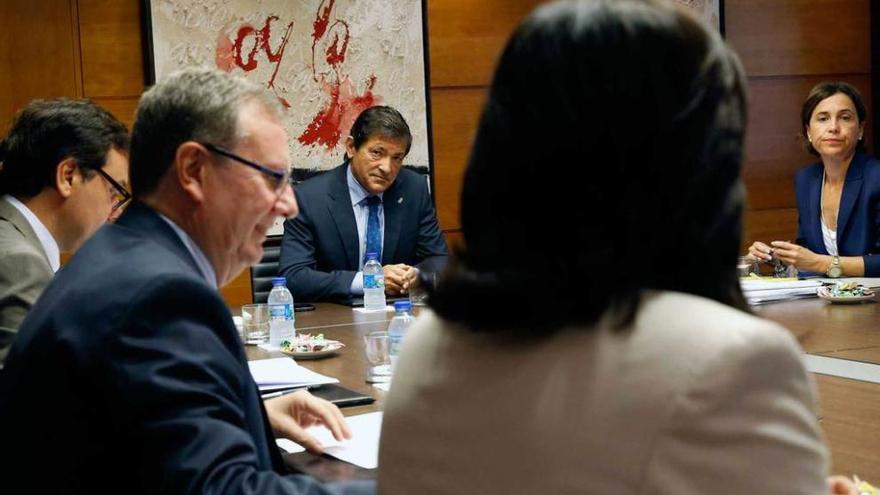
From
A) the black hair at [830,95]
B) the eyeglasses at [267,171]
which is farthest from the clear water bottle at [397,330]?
the black hair at [830,95]

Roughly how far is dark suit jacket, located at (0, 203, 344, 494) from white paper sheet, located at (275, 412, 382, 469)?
34 centimetres

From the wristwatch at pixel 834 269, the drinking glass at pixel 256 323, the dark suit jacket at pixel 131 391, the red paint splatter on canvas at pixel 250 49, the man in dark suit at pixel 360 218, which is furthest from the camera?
the red paint splatter on canvas at pixel 250 49

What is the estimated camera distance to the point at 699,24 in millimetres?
974

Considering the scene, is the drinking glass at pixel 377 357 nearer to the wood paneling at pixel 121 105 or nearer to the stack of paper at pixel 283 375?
the stack of paper at pixel 283 375

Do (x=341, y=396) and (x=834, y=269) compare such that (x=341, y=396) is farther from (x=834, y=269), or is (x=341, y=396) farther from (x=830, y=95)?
(x=830, y=95)

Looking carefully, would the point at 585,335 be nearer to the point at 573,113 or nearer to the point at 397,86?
the point at 573,113

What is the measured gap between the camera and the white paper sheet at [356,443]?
1.93m

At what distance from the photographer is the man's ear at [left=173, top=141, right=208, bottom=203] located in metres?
1.79

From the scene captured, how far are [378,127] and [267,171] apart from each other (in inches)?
113

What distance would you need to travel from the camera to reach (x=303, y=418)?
2102mm

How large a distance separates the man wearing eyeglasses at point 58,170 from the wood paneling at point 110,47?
10.1 ft

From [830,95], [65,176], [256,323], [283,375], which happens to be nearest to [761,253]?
[830,95]

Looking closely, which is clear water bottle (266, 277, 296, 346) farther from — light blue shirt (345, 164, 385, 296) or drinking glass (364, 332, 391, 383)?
light blue shirt (345, 164, 385, 296)

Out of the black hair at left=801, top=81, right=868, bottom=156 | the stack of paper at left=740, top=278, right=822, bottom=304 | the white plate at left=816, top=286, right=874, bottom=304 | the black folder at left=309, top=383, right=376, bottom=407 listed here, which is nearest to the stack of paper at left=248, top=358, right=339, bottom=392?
the black folder at left=309, top=383, right=376, bottom=407
